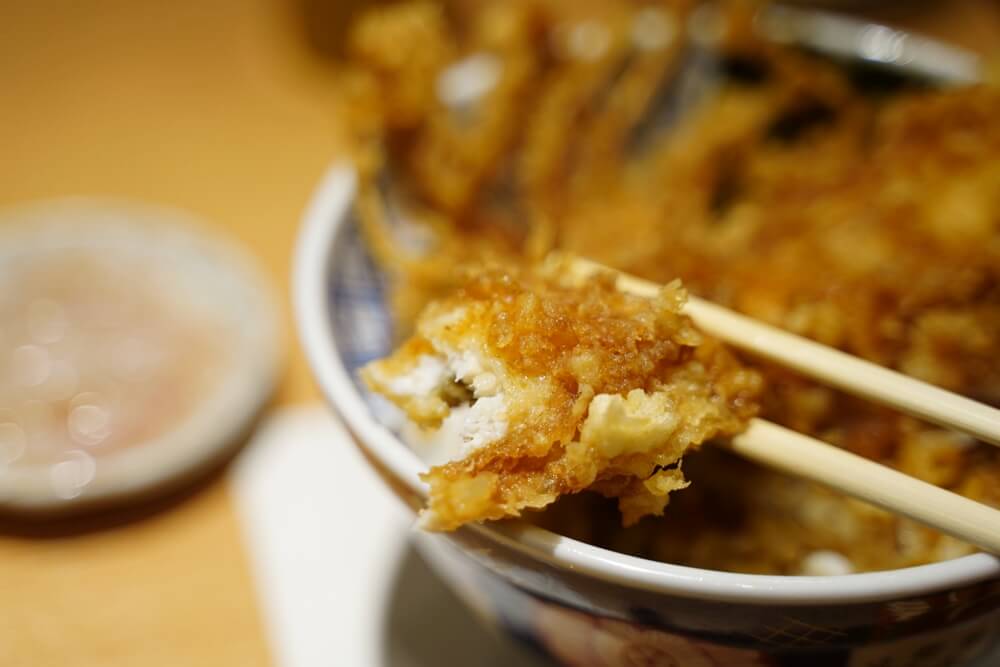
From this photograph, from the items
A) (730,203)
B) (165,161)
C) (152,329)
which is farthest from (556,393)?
(165,161)

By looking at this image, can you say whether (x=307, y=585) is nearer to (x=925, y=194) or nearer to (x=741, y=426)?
(x=741, y=426)

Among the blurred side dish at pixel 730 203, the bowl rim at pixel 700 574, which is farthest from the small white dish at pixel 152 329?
the bowl rim at pixel 700 574

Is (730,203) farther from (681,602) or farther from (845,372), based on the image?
(681,602)

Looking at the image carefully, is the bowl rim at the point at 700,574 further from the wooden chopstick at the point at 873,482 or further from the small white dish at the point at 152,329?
the small white dish at the point at 152,329

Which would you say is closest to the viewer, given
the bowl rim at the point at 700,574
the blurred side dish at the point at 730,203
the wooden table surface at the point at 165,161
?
the bowl rim at the point at 700,574

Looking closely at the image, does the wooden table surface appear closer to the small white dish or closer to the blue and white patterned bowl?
the small white dish

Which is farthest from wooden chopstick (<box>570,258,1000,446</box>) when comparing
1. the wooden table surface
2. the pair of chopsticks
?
the wooden table surface

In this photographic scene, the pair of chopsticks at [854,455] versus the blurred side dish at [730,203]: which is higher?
the blurred side dish at [730,203]
